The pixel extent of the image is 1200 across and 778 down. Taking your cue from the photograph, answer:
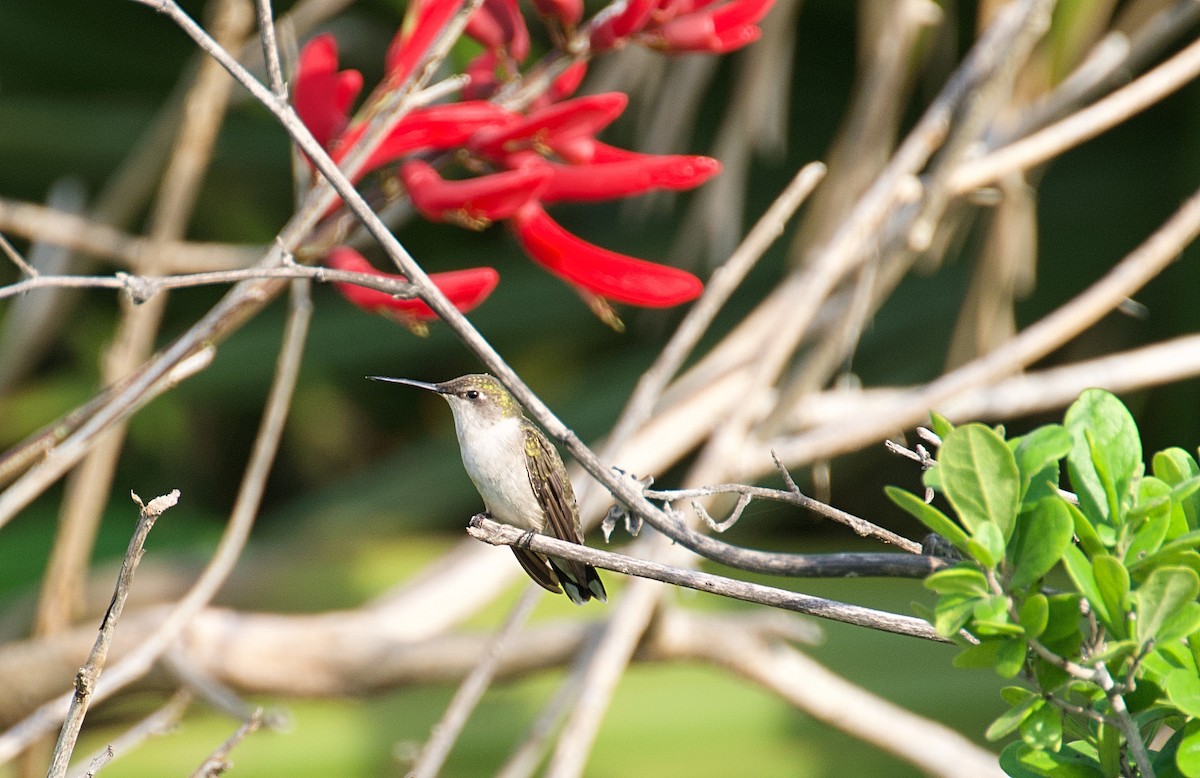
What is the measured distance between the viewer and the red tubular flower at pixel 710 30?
0.69m

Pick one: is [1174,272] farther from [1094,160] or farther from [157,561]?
[157,561]

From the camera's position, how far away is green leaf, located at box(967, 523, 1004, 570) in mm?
361

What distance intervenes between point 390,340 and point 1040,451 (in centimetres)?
139

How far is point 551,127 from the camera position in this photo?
67 cm

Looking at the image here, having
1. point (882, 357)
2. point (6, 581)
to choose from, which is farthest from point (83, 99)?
point (882, 357)

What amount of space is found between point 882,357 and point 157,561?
1005 mm

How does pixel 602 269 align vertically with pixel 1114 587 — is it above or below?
above

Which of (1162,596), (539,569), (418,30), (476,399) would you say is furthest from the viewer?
(476,399)

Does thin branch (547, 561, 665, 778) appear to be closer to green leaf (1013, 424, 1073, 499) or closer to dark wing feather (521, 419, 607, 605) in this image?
dark wing feather (521, 419, 607, 605)

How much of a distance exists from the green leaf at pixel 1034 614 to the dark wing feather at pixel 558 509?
1.52 feet

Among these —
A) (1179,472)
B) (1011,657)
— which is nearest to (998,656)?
(1011,657)

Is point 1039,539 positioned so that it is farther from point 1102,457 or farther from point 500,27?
point 500,27

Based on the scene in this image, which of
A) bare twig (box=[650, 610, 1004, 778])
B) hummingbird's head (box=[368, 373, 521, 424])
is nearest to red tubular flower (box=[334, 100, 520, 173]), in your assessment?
hummingbird's head (box=[368, 373, 521, 424])

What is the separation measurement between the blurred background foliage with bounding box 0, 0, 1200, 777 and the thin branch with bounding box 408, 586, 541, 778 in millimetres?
475
